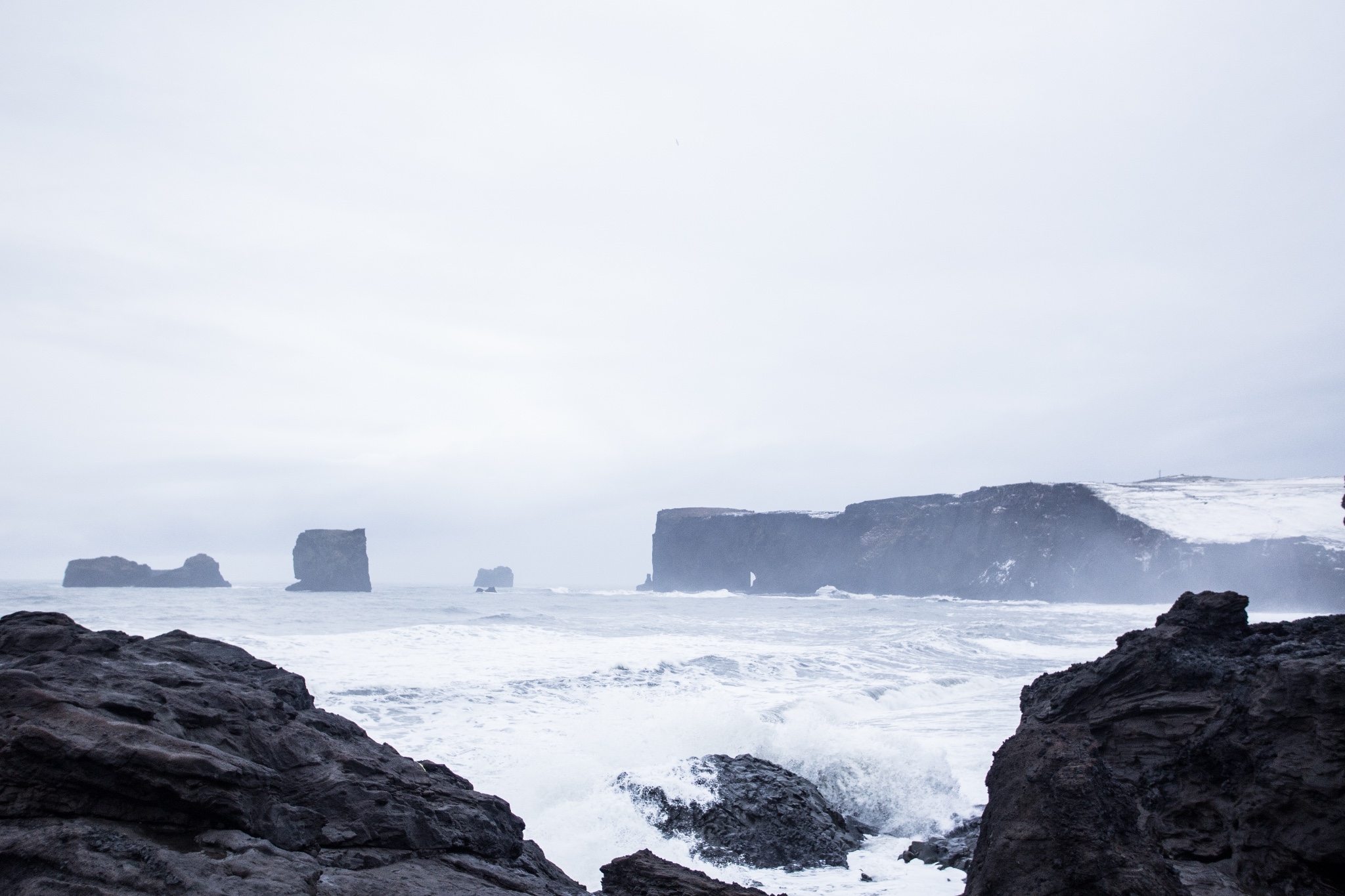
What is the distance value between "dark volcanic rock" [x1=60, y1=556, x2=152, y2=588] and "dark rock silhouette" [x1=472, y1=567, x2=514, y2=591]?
1944 inches

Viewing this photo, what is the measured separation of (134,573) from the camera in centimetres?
7650

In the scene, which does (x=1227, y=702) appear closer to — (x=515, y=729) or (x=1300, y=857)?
(x=1300, y=857)

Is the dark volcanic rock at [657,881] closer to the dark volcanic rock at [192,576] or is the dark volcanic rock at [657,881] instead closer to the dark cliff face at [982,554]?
the dark cliff face at [982,554]

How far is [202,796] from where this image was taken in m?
3.93

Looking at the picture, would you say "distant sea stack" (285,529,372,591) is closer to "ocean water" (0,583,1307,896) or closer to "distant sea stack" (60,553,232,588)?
"distant sea stack" (60,553,232,588)

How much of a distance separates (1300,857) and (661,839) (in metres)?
5.67

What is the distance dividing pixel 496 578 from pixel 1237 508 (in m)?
99.5

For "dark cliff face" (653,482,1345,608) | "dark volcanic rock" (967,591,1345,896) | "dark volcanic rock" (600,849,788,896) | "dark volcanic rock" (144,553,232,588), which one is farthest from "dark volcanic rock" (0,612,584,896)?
"dark volcanic rock" (144,553,232,588)

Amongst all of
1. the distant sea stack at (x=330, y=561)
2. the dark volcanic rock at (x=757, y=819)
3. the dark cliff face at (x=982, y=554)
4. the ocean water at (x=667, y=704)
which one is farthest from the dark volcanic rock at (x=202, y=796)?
the distant sea stack at (x=330, y=561)

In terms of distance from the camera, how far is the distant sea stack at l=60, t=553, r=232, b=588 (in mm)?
72250

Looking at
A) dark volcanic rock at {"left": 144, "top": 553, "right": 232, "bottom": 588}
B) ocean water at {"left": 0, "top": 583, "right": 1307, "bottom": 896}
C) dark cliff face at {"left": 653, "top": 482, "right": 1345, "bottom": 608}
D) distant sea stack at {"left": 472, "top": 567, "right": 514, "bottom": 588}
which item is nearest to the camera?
ocean water at {"left": 0, "top": 583, "right": 1307, "bottom": 896}

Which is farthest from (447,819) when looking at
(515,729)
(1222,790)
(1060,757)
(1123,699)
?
(515,729)

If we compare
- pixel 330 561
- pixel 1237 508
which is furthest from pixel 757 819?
pixel 330 561

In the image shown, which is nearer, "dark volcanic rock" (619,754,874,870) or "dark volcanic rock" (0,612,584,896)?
"dark volcanic rock" (0,612,584,896)
